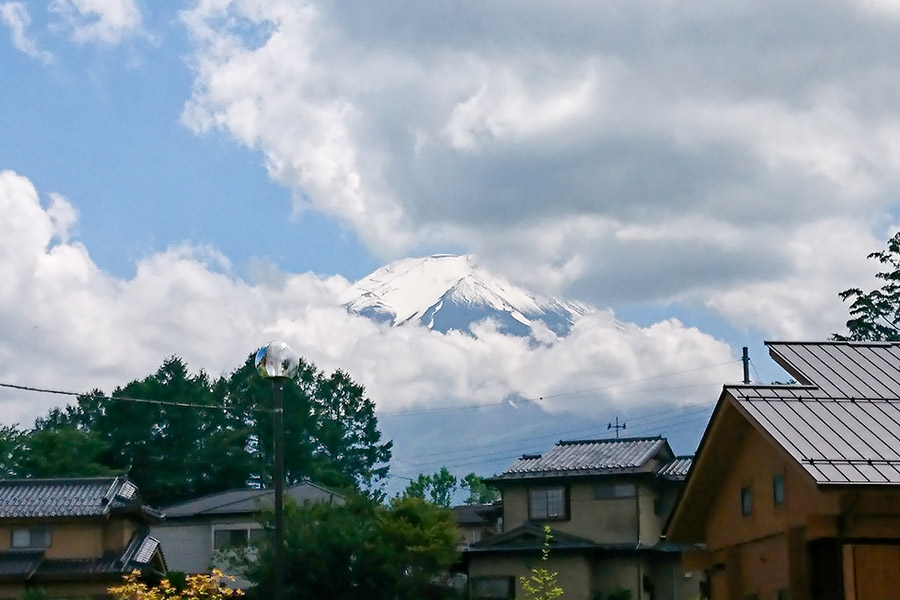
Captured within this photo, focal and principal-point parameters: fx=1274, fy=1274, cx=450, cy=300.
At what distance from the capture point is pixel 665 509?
174ft

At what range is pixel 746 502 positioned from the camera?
2044cm

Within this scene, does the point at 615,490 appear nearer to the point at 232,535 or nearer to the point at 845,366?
the point at 232,535

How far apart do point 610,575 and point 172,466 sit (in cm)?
4355

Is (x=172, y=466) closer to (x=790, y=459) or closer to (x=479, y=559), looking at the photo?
(x=479, y=559)

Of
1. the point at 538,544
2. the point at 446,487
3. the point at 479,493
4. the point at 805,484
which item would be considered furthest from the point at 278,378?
the point at 479,493

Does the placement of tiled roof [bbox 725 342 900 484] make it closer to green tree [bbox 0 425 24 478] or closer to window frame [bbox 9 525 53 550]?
window frame [bbox 9 525 53 550]

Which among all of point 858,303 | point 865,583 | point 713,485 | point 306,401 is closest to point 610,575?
point 858,303

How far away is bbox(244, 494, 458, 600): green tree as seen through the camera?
44.6 m

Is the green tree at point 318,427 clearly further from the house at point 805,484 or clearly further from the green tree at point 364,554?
the house at point 805,484

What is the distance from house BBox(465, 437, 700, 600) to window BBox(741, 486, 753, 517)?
97.6 feet

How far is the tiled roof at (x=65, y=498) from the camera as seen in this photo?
49.3 meters

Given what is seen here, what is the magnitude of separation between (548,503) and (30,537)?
67.7 ft

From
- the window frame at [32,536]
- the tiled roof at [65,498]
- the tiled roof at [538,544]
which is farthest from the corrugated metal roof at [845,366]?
the window frame at [32,536]

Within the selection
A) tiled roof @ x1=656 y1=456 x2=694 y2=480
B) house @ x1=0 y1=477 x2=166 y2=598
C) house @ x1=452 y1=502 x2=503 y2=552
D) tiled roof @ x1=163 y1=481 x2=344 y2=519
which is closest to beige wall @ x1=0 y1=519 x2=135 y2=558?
house @ x1=0 y1=477 x2=166 y2=598
